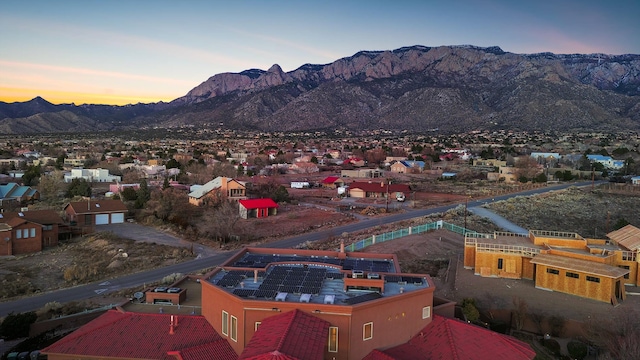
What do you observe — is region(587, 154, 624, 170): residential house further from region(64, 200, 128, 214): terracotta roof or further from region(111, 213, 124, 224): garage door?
region(64, 200, 128, 214): terracotta roof

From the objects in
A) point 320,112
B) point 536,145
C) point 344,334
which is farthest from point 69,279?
point 320,112

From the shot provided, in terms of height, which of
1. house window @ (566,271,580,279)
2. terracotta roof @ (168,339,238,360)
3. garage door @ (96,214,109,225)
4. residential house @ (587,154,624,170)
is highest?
residential house @ (587,154,624,170)

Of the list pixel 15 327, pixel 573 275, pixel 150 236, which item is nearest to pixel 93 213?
pixel 150 236

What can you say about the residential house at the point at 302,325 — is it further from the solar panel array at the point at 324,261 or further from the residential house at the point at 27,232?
the residential house at the point at 27,232

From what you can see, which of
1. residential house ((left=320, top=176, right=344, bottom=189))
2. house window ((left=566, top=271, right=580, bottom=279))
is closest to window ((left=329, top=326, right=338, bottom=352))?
house window ((left=566, top=271, right=580, bottom=279))

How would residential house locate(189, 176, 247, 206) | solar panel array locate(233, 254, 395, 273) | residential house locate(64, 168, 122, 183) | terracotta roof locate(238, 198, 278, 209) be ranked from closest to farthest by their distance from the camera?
solar panel array locate(233, 254, 395, 273), terracotta roof locate(238, 198, 278, 209), residential house locate(189, 176, 247, 206), residential house locate(64, 168, 122, 183)

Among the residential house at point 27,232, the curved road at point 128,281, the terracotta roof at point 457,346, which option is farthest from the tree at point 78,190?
the terracotta roof at point 457,346
